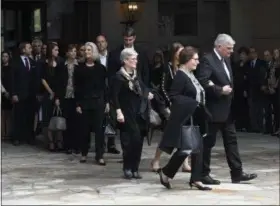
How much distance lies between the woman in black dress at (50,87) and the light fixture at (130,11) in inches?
186

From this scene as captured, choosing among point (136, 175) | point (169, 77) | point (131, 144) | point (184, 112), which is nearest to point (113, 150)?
point (136, 175)

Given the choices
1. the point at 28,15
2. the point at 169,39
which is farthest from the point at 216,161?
the point at 28,15

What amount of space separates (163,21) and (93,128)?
787 cm

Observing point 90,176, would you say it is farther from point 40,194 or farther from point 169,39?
point 169,39

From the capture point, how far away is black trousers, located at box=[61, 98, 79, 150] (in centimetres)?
1256

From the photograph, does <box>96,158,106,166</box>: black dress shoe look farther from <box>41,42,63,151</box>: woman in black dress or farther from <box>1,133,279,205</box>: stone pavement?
<box>41,42,63,151</box>: woman in black dress

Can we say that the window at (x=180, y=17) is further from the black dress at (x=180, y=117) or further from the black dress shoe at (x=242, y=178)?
the black dress at (x=180, y=117)

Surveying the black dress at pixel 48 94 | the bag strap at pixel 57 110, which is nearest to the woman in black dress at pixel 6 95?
the black dress at pixel 48 94

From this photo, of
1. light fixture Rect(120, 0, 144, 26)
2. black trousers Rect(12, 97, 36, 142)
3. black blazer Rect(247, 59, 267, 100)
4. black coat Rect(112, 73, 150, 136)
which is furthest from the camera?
light fixture Rect(120, 0, 144, 26)

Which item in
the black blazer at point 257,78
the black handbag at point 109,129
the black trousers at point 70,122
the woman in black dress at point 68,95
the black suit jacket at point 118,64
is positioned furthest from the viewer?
the black blazer at point 257,78

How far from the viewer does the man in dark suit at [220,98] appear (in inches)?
363

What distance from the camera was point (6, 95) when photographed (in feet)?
45.8

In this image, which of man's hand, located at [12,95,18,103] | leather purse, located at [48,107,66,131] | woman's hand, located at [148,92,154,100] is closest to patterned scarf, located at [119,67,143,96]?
woman's hand, located at [148,92,154,100]

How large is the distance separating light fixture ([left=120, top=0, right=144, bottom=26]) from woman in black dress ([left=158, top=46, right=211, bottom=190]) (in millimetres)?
8662
